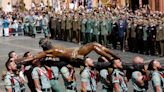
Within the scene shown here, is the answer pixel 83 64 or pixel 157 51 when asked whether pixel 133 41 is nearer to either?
Answer: pixel 157 51

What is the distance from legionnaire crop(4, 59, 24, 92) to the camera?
1196 centimetres

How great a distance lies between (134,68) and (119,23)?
14.8 meters

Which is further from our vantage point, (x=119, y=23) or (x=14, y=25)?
(x=14, y=25)

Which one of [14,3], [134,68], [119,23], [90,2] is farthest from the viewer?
[14,3]

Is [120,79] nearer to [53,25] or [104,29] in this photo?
[104,29]

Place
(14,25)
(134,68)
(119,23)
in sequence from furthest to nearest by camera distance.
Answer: (14,25), (119,23), (134,68)

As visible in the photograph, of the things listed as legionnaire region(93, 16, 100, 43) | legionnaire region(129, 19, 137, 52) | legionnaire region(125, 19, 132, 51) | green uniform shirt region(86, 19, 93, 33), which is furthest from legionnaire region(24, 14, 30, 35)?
legionnaire region(129, 19, 137, 52)

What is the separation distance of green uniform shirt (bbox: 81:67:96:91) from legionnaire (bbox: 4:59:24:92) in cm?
148

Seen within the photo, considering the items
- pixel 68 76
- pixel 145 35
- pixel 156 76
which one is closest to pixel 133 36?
pixel 145 35

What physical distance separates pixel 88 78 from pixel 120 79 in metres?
0.71

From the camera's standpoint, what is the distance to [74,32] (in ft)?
101

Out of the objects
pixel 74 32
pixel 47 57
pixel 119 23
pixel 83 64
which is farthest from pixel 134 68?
pixel 74 32

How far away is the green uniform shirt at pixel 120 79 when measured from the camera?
11.5 meters

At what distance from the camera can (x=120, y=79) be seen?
11586 mm
